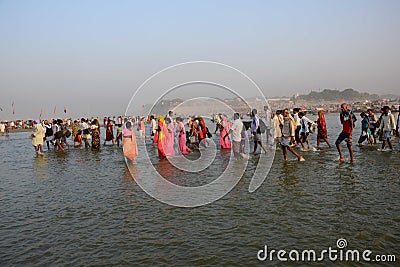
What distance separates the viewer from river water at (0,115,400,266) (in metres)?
4.86

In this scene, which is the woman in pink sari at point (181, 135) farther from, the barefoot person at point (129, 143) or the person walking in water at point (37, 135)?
the person walking in water at point (37, 135)

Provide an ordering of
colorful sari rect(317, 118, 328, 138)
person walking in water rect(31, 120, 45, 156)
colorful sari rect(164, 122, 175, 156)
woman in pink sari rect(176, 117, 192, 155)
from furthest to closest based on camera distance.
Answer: person walking in water rect(31, 120, 45, 156) → colorful sari rect(317, 118, 328, 138) → woman in pink sari rect(176, 117, 192, 155) → colorful sari rect(164, 122, 175, 156)

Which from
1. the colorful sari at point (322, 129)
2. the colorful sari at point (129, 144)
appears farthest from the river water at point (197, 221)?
the colorful sari at point (322, 129)

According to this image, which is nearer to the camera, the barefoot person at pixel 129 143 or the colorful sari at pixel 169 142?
the barefoot person at pixel 129 143

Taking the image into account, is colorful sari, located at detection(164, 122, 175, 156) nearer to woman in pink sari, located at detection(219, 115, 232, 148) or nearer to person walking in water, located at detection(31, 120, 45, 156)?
woman in pink sari, located at detection(219, 115, 232, 148)

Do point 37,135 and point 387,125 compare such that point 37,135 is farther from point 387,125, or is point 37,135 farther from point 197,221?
point 387,125

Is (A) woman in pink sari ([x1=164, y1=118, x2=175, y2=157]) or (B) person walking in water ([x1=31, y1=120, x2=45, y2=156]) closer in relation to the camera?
(A) woman in pink sari ([x1=164, y1=118, x2=175, y2=157])

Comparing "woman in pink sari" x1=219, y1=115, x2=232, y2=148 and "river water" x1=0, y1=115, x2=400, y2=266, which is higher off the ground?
"woman in pink sari" x1=219, y1=115, x2=232, y2=148

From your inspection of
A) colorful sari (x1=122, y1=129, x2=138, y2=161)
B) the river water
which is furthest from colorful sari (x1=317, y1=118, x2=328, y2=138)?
colorful sari (x1=122, y1=129, x2=138, y2=161)

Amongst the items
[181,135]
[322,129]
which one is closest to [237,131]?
[181,135]

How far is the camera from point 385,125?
14.1 m

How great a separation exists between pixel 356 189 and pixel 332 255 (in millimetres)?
3676

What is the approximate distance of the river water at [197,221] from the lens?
16.0 ft

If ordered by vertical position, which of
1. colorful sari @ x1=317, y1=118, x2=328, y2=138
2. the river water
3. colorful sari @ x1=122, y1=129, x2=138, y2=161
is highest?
colorful sari @ x1=317, y1=118, x2=328, y2=138
